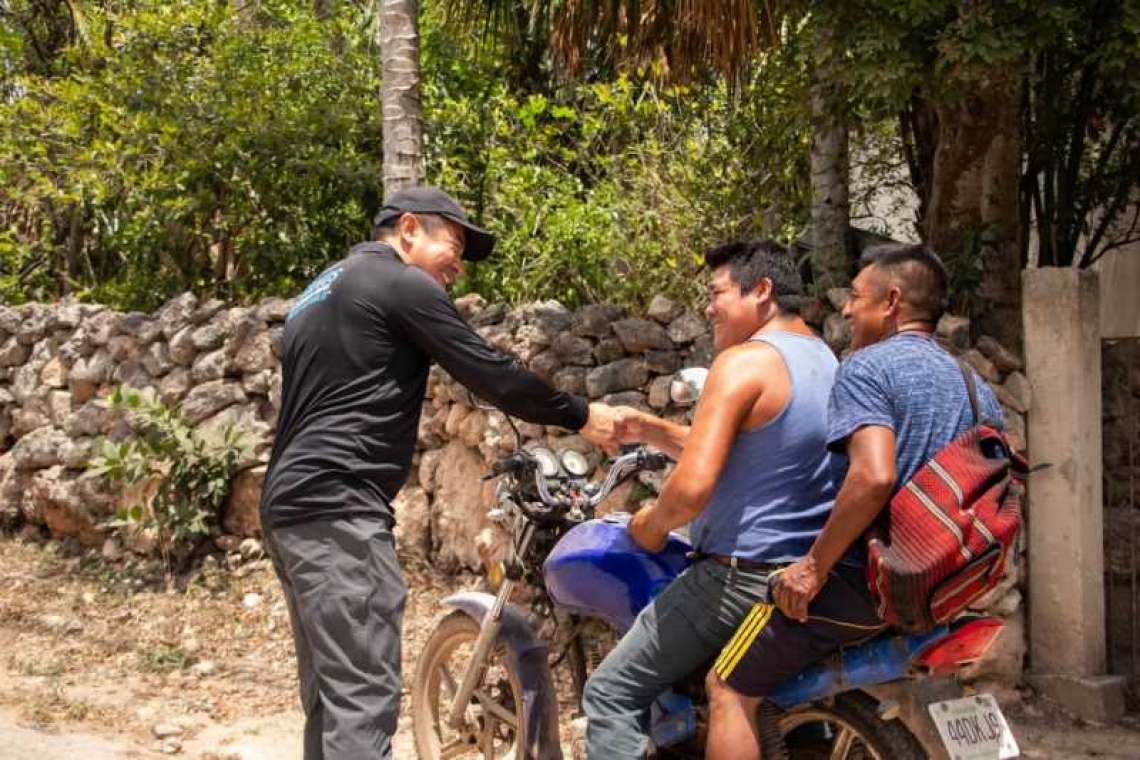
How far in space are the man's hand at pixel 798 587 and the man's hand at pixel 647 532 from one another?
0.45m

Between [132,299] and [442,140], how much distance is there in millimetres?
2890

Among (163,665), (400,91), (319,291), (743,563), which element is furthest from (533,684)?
(400,91)

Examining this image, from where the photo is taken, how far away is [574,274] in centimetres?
854

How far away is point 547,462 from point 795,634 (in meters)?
1.18

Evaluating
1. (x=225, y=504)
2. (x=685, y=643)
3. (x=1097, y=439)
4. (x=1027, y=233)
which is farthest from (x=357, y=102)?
(x=685, y=643)

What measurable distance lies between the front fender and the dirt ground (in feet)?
4.72

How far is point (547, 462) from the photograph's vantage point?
14.2ft

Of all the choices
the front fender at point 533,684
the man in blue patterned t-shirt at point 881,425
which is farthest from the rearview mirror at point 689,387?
the front fender at point 533,684

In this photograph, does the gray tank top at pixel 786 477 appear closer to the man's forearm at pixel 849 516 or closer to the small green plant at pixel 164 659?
the man's forearm at pixel 849 516

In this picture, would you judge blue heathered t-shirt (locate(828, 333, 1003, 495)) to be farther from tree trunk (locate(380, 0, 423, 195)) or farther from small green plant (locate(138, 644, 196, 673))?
tree trunk (locate(380, 0, 423, 195))

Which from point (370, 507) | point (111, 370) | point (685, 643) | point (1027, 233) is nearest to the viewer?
point (685, 643)

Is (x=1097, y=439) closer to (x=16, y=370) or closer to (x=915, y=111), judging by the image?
(x=915, y=111)

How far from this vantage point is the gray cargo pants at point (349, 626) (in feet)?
12.6

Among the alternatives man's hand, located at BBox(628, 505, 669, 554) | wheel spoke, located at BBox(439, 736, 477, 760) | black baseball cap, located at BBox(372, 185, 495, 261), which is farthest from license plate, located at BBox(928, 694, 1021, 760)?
black baseball cap, located at BBox(372, 185, 495, 261)
